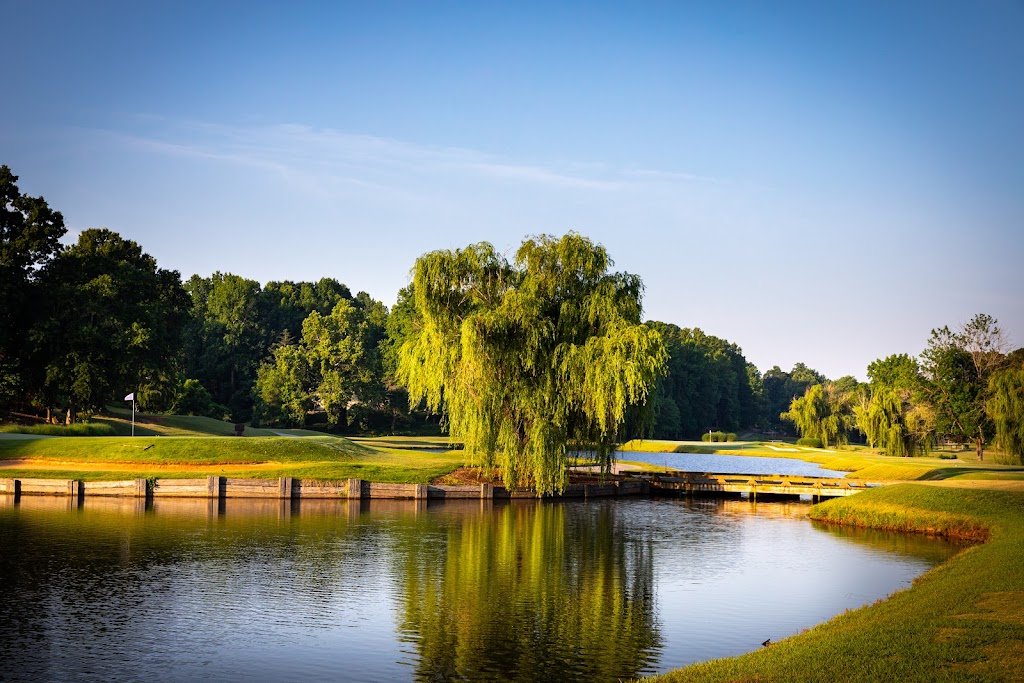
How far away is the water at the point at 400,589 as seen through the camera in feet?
58.5

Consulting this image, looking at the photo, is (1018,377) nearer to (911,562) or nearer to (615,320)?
(615,320)

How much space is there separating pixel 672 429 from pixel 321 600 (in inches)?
5481

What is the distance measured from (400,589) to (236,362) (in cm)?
10833

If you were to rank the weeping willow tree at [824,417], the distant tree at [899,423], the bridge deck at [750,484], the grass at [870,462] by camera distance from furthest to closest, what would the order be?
1. the weeping willow tree at [824,417]
2. the distant tree at [899,423]
3. the grass at [870,462]
4. the bridge deck at [750,484]

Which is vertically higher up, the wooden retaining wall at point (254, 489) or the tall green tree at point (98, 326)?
the tall green tree at point (98, 326)

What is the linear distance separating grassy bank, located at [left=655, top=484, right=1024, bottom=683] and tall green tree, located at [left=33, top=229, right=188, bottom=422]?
63048 mm

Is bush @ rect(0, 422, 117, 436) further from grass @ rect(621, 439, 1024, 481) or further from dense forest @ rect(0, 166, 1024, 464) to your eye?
grass @ rect(621, 439, 1024, 481)

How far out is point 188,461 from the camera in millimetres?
49188

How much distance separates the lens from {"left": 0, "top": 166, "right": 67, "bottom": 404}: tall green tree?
68062 millimetres

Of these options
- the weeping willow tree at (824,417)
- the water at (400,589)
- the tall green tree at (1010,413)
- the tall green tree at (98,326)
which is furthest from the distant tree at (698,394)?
the water at (400,589)

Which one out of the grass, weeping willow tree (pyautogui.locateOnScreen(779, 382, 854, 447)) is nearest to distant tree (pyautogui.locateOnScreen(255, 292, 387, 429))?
the grass

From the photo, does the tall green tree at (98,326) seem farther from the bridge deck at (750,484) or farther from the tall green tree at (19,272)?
the bridge deck at (750,484)

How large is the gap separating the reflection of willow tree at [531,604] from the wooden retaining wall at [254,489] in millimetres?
9542

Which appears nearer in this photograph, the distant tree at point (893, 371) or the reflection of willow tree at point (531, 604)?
the reflection of willow tree at point (531, 604)
